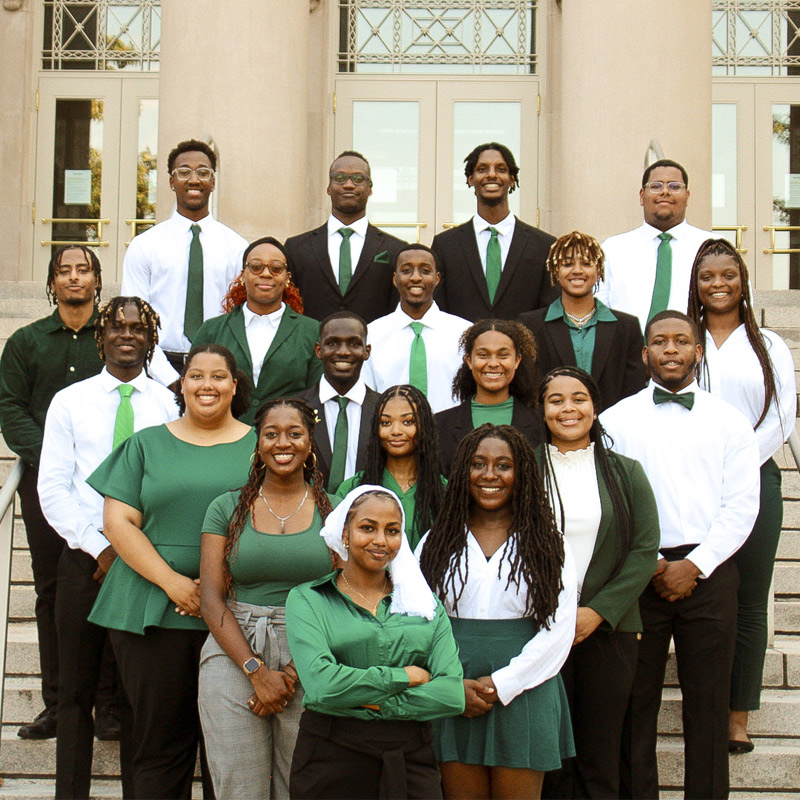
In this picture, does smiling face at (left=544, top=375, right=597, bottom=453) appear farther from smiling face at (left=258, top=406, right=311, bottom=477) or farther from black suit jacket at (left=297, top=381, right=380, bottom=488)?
smiling face at (left=258, top=406, right=311, bottom=477)

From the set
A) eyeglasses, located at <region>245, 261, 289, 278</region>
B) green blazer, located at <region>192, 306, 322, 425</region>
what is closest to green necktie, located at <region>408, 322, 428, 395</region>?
green blazer, located at <region>192, 306, 322, 425</region>

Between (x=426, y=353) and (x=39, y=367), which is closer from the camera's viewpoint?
(x=39, y=367)

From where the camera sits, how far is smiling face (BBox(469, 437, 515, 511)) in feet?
15.7

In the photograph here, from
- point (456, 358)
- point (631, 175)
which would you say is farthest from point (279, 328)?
point (631, 175)

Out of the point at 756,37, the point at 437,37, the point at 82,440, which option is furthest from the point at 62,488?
the point at 756,37

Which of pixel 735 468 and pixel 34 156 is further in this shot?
pixel 34 156

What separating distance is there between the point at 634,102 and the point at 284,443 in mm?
5783

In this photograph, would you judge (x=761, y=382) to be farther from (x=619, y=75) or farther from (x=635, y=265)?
(x=619, y=75)

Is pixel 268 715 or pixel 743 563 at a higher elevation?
pixel 743 563

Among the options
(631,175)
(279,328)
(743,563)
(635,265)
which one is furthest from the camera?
(631,175)

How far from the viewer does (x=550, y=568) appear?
464 centimetres

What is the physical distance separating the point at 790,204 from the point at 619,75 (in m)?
5.04

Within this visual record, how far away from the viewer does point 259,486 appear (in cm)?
483

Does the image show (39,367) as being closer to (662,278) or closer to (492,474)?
(492,474)
